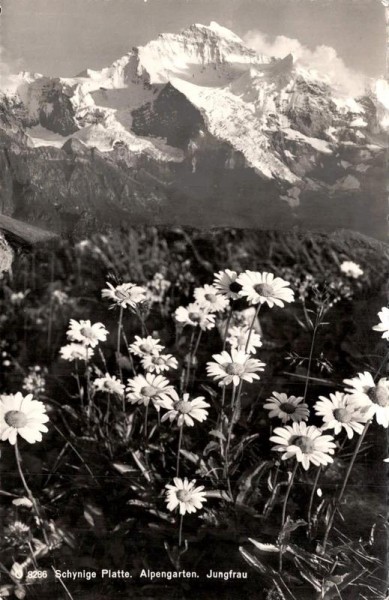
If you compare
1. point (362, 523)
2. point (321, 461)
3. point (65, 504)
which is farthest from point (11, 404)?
point (362, 523)

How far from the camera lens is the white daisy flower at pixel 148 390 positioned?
1848mm

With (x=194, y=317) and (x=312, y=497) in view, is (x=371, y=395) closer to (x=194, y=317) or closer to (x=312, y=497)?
(x=312, y=497)

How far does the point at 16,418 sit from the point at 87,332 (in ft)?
1.16

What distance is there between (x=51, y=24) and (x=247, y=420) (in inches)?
57.6

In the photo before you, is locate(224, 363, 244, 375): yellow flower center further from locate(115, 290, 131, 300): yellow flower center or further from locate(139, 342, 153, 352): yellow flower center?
locate(115, 290, 131, 300): yellow flower center

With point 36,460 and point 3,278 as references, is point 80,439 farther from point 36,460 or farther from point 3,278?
point 3,278

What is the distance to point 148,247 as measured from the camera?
193 cm

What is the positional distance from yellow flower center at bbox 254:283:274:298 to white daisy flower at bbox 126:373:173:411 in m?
0.43

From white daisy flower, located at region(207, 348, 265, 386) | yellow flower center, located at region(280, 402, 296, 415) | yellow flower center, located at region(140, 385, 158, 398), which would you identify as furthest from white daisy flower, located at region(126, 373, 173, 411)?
yellow flower center, located at region(280, 402, 296, 415)

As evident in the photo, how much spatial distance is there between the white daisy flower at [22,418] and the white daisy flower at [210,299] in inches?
24.8

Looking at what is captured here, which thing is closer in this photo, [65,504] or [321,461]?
[321,461]

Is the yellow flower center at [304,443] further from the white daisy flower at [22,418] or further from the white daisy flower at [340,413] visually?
the white daisy flower at [22,418]

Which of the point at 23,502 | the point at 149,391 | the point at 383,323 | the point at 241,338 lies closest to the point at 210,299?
the point at 241,338

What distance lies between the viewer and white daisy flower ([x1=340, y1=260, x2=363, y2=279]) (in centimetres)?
192
